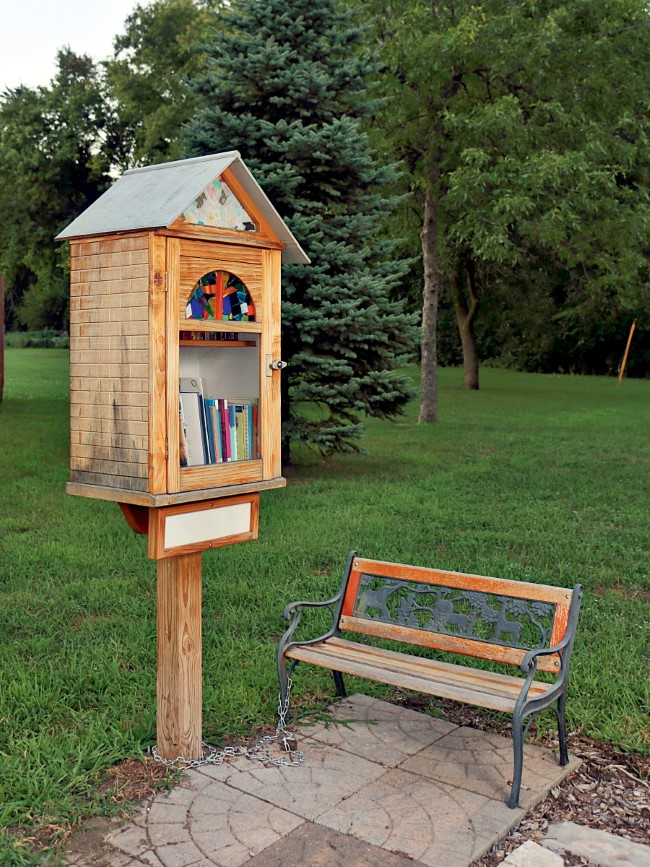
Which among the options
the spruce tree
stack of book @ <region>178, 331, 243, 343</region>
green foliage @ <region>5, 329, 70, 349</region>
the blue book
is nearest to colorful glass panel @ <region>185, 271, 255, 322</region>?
stack of book @ <region>178, 331, 243, 343</region>

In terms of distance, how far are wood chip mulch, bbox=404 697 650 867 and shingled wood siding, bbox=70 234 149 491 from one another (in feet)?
6.57

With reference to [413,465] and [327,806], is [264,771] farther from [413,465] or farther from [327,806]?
[413,465]

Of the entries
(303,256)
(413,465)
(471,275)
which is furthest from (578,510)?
(471,275)

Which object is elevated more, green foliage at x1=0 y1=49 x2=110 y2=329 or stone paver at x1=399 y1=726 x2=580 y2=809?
green foliage at x1=0 y1=49 x2=110 y2=329

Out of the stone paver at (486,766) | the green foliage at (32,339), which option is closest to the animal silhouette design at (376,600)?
the stone paver at (486,766)

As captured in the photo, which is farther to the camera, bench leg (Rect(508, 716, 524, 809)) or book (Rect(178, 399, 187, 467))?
book (Rect(178, 399, 187, 467))

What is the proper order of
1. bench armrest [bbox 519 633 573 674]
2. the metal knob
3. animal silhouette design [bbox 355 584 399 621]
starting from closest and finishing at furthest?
bench armrest [bbox 519 633 573 674]
the metal knob
animal silhouette design [bbox 355 584 399 621]

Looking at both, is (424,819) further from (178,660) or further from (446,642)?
(178,660)

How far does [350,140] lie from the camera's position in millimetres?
11680

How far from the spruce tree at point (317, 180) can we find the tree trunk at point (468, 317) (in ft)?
58.0

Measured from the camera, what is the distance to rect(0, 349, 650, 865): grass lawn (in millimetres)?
4453

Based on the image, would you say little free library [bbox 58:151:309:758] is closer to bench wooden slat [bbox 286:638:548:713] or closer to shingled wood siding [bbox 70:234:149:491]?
shingled wood siding [bbox 70:234:149:491]

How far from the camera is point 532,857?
3453 millimetres

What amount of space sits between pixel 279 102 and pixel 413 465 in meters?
5.22
